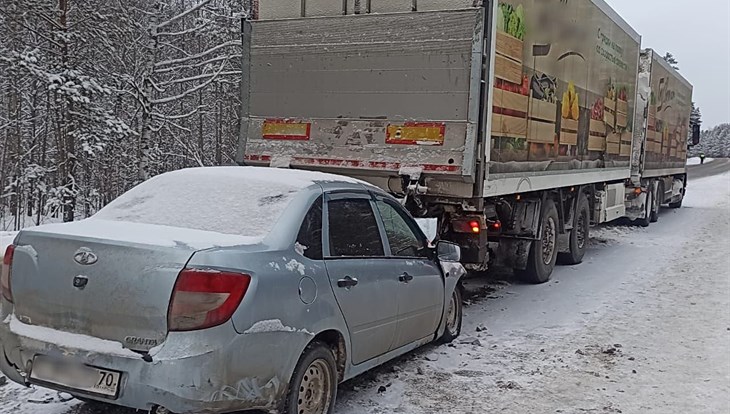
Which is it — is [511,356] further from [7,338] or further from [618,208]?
[618,208]

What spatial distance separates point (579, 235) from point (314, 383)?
867 centimetres

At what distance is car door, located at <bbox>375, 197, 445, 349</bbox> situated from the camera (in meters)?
5.03

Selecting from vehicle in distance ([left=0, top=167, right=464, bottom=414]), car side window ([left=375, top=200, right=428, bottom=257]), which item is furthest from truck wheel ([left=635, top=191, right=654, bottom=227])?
vehicle in distance ([left=0, top=167, right=464, bottom=414])

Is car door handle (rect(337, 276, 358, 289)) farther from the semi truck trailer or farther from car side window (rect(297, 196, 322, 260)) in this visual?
the semi truck trailer

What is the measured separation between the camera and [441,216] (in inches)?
301

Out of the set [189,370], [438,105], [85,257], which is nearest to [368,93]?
[438,105]

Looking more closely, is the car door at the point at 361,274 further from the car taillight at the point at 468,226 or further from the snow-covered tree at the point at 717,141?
the snow-covered tree at the point at 717,141

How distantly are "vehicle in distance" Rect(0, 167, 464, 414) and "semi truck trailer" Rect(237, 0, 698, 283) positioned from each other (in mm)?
2702

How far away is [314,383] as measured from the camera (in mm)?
4094

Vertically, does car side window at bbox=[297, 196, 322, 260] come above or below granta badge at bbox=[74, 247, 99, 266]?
above

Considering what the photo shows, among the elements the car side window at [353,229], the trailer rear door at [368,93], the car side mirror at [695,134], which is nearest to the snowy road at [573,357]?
the car side window at [353,229]

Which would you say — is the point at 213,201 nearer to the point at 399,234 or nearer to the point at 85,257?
the point at 85,257

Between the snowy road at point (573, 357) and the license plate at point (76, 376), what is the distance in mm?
826

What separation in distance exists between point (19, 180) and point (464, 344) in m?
13.3
